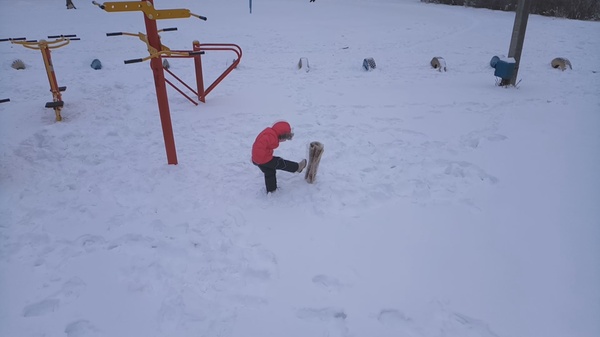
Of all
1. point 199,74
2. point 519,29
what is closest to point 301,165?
point 199,74

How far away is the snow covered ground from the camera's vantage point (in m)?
2.69

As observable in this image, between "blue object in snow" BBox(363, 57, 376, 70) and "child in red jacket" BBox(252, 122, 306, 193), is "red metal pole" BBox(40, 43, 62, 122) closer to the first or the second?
"child in red jacket" BBox(252, 122, 306, 193)

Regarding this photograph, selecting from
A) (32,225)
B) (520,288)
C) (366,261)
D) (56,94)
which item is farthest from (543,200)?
(56,94)

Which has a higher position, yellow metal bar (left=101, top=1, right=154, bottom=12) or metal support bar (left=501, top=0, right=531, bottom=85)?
yellow metal bar (left=101, top=1, right=154, bottom=12)

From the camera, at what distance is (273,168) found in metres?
3.85

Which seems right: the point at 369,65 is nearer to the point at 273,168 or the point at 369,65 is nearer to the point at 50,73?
the point at 273,168

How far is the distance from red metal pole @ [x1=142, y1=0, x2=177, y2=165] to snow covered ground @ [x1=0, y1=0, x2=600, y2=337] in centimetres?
25

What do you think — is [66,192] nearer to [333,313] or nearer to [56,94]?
[56,94]

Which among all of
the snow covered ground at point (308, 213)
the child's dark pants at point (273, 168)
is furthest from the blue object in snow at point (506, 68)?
the child's dark pants at point (273, 168)

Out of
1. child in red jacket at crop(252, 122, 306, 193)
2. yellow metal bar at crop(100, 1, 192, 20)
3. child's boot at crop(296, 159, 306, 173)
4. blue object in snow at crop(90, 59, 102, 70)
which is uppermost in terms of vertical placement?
yellow metal bar at crop(100, 1, 192, 20)

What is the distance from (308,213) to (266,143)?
2.63ft

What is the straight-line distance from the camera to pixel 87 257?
318 centimetres

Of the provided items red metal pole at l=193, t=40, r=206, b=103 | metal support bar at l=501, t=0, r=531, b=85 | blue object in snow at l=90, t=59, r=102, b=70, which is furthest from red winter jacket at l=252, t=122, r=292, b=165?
blue object in snow at l=90, t=59, r=102, b=70

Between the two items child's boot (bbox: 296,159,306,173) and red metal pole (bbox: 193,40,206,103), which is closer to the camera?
child's boot (bbox: 296,159,306,173)
